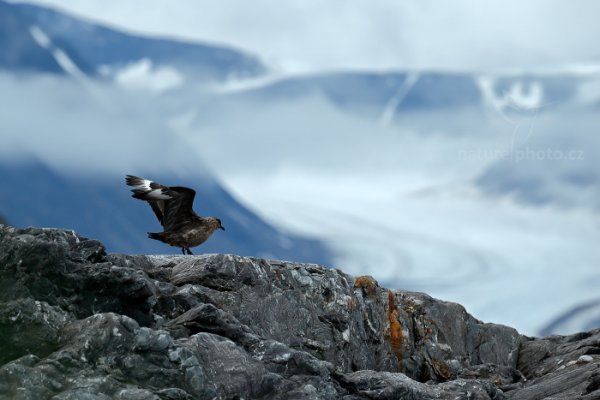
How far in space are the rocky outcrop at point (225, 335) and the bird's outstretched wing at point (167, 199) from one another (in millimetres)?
3310

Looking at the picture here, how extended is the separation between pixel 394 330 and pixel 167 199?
647cm

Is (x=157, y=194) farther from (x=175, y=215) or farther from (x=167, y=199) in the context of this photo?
(x=175, y=215)

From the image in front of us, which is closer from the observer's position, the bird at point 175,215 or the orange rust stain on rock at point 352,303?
the orange rust stain on rock at point 352,303

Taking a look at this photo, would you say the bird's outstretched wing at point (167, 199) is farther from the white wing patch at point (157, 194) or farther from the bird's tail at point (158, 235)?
the bird's tail at point (158, 235)

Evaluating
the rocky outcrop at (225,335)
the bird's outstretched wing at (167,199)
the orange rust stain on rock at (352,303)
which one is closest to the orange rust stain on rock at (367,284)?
the rocky outcrop at (225,335)

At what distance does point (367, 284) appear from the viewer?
2806cm

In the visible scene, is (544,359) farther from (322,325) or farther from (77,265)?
(77,265)

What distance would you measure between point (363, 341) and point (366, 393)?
609 centimetres

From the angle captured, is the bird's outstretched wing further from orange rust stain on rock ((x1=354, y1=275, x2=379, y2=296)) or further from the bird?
orange rust stain on rock ((x1=354, y1=275, x2=379, y2=296))

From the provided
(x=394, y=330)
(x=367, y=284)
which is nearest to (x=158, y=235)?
(x=367, y=284)

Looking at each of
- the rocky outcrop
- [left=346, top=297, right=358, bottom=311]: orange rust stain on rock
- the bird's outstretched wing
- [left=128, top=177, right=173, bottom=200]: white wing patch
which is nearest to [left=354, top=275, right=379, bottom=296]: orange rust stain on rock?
the rocky outcrop

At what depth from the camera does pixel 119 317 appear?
18.9 m

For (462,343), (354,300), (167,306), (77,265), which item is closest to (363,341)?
(354,300)

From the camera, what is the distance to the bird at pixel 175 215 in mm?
29797
